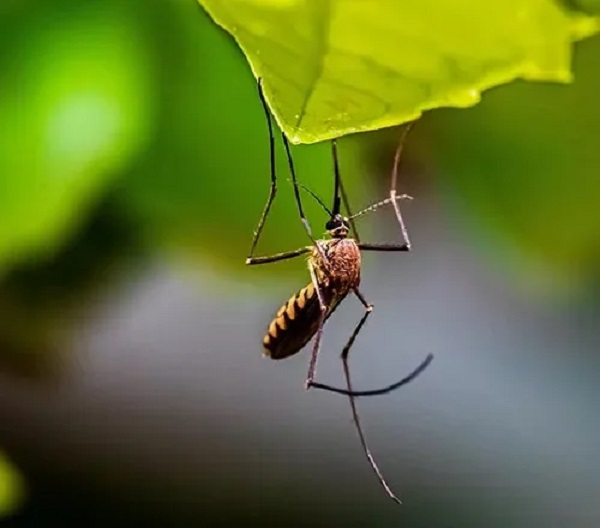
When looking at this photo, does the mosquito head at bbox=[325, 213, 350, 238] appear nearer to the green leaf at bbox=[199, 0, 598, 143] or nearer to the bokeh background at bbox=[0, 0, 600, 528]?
the bokeh background at bbox=[0, 0, 600, 528]

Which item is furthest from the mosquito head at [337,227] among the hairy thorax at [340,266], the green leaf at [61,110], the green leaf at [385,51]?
the green leaf at [385,51]

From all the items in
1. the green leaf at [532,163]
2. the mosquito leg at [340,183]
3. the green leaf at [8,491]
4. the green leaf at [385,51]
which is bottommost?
the green leaf at [8,491]

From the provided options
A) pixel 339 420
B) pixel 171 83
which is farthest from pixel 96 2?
pixel 339 420

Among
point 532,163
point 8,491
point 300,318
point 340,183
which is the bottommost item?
point 8,491

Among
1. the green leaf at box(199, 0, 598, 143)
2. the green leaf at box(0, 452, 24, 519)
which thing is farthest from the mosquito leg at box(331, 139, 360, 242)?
the green leaf at box(199, 0, 598, 143)

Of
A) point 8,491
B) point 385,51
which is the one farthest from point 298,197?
point 385,51

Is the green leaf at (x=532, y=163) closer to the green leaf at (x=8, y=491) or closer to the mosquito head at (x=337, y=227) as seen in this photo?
the mosquito head at (x=337, y=227)

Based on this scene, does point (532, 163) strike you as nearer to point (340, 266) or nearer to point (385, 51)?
point (340, 266)
